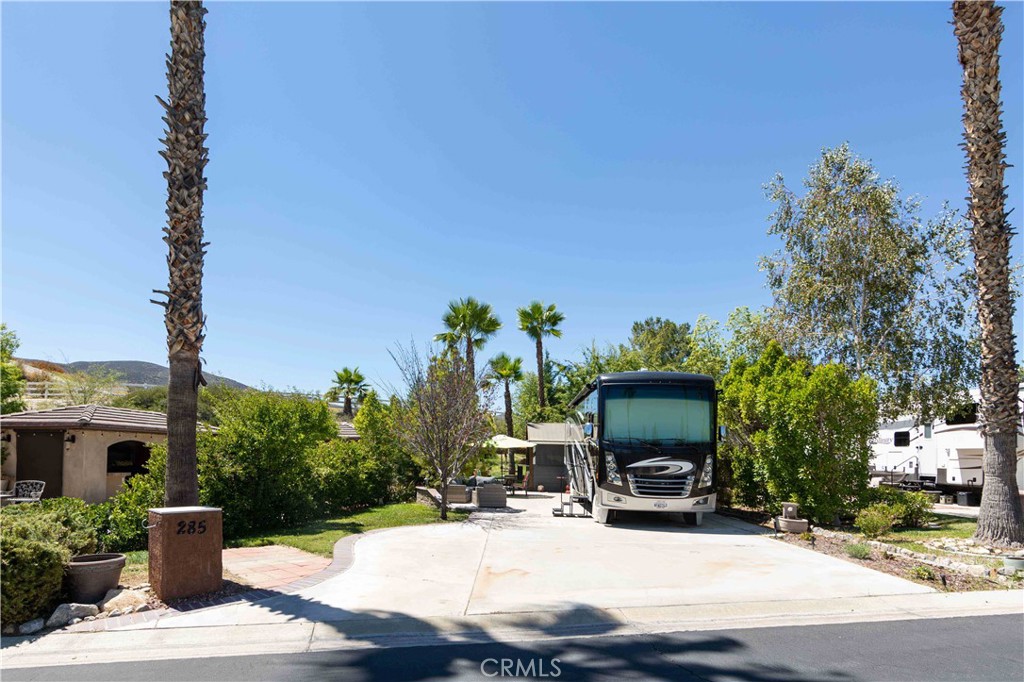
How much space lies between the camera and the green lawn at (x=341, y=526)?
38.3 feet

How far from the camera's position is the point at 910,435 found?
30.0 meters

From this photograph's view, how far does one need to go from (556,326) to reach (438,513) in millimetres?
27239

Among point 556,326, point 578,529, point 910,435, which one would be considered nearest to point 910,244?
point 910,435

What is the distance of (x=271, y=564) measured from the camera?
9789 millimetres

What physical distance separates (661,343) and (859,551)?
40715 mm

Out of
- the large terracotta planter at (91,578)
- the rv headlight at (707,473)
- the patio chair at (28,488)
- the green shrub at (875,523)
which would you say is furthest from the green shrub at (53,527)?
the green shrub at (875,523)

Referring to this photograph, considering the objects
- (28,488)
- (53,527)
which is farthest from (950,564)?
(28,488)

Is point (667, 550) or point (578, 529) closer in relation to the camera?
point (667, 550)

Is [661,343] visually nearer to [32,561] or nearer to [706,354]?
[706,354]

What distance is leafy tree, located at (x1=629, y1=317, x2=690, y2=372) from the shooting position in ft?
149

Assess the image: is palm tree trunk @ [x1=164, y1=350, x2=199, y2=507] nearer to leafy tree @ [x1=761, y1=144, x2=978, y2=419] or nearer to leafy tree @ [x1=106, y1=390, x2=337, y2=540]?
leafy tree @ [x1=106, y1=390, x2=337, y2=540]

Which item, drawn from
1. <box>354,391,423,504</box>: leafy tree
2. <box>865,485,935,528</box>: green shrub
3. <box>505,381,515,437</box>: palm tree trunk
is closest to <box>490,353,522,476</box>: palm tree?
<box>505,381,515,437</box>: palm tree trunk

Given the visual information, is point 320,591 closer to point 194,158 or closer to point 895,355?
point 194,158

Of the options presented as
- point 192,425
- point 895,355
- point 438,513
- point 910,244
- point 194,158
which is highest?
point 910,244
